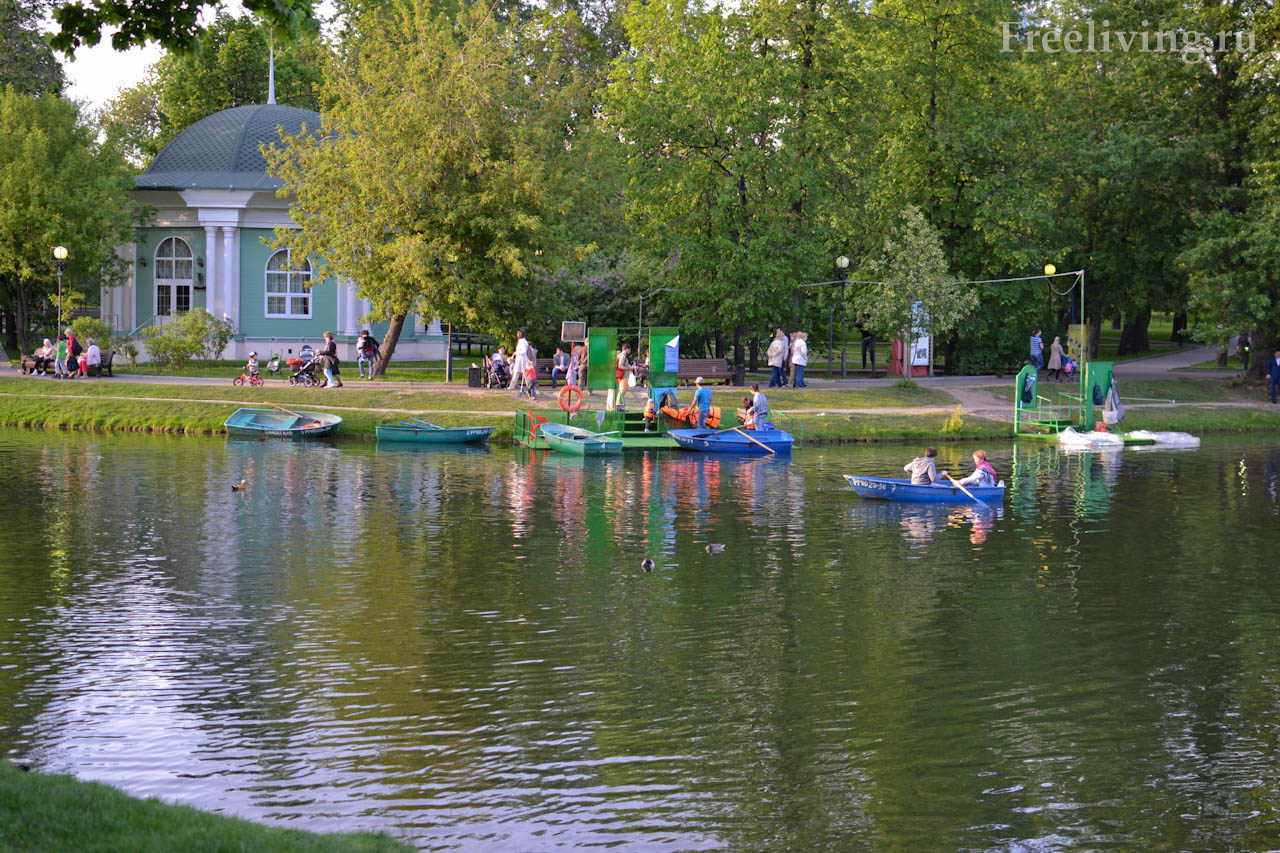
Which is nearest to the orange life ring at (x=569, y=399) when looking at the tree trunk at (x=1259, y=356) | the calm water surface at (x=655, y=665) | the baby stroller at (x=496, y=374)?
the baby stroller at (x=496, y=374)

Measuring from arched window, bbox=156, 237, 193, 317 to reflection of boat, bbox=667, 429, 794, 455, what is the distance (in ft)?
95.1

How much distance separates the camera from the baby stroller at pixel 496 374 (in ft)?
155

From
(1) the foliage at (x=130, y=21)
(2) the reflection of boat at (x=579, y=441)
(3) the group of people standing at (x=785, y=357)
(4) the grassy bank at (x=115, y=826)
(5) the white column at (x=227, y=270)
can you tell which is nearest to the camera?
(4) the grassy bank at (x=115, y=826)

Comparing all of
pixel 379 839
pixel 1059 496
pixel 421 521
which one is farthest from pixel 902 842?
pixel 1059 496

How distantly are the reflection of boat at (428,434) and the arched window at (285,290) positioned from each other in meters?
20.0

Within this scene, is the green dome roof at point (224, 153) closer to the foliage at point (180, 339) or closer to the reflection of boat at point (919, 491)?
the foliage at point (180, 339)

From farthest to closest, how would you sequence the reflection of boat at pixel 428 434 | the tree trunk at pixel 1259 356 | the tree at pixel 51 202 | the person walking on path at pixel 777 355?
1. the tree trunk at pixel 1259 356
2. the tree at pixel 51 202
3. the person walking on path at pixel 777 355
4. the reflection of boat at pixel 428 434

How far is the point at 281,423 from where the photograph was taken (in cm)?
4153

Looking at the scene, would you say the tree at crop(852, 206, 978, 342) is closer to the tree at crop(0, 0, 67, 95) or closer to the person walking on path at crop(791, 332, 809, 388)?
the person walking on path at crop(791, 332, 809, 388)

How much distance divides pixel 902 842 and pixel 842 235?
154 feet

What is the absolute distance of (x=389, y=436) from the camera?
4044 centimetres

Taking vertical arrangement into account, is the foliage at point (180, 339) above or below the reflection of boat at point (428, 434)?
above

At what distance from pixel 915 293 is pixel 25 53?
136 feet

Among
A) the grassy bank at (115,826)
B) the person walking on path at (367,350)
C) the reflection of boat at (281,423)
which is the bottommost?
the grassy bank at (115,826)
